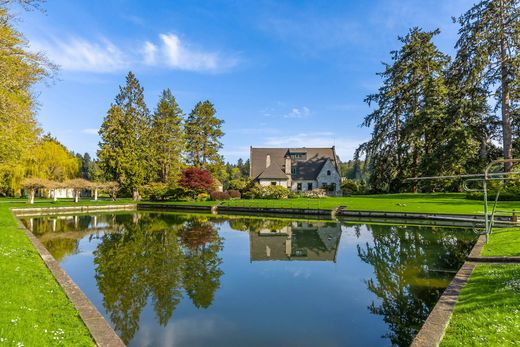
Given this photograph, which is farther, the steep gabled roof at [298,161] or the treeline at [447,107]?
the steep gabled roof at [298,161]

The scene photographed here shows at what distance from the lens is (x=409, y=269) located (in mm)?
9906

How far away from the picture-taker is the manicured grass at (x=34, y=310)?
432 centimetres

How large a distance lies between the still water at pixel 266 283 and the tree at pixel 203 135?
112 feet

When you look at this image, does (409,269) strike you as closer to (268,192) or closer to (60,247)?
(60,247)

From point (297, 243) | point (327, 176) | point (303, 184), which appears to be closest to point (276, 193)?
point (303, 184)

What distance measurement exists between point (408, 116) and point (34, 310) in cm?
3914

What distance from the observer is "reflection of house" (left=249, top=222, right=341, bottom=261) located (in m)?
12.3

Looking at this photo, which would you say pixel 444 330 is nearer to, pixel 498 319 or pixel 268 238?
pixel 498 319

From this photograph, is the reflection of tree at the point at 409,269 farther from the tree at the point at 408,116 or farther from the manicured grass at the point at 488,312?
the tree at the point at 408,116

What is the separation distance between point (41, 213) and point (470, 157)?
3916 cm

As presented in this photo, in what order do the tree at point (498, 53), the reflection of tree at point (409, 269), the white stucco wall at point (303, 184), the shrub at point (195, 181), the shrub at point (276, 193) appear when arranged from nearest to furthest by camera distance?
the reflection of tree at point (409, 269), the tree at point (498, 53), the shrub at point (276, 193), the shrub at point (195, 181), the white stucco wall at point (303, 184)

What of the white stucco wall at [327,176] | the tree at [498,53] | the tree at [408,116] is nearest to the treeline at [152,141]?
the white stucco wall at [327,176]

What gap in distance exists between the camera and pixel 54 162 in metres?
42.9

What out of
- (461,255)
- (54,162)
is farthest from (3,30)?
(54,162)
